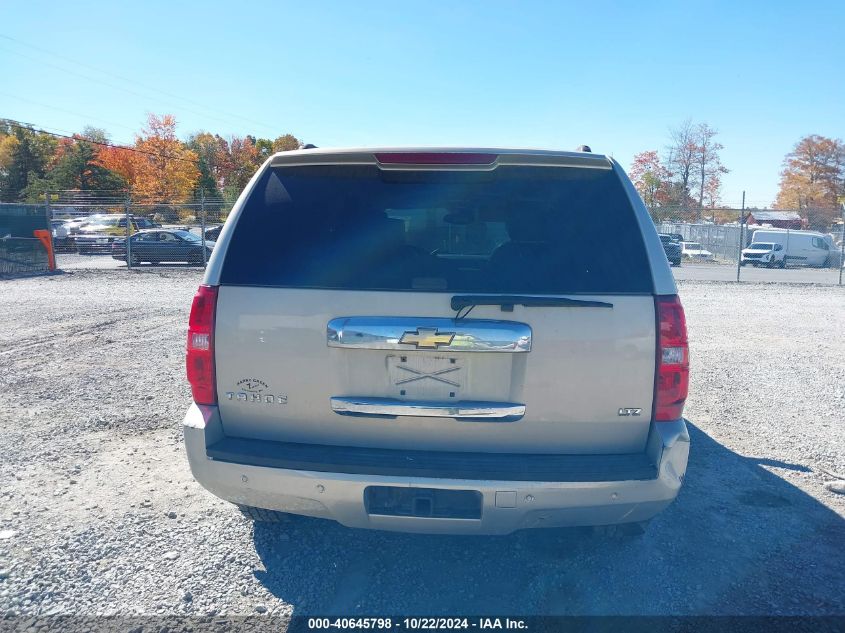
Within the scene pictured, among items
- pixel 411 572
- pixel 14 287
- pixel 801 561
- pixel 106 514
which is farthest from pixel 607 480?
pixel 14 287

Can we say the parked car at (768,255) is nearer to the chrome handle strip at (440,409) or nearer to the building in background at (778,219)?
the building in background at (778,219)

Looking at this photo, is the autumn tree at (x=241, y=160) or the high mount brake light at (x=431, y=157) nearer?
the high mount brake light at (x=431, y=157)

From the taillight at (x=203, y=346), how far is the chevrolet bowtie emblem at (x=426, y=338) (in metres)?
0.88

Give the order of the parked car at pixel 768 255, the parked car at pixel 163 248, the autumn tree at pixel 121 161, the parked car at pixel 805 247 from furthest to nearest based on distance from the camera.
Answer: the autumn tree at pixel 121 161, the parked car at pixel 805 247, the parked car at pixel 768 255, the parked car at pixel 163 248

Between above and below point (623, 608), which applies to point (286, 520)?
above

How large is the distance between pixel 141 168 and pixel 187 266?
1572 inches

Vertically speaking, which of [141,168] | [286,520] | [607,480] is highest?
[141,168]

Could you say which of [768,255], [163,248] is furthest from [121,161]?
[768,255]

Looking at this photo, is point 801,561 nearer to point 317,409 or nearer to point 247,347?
point 317,409

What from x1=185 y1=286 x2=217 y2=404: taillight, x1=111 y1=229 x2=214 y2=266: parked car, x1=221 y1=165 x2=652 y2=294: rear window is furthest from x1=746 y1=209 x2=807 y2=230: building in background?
x1=185 y1=286 x2=217 y2=404: taillight

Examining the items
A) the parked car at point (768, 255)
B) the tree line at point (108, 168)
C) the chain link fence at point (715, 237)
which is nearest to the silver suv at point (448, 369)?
→ the parked car at point (768, 255)

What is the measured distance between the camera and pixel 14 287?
1578 cm

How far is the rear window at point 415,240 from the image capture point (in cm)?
274

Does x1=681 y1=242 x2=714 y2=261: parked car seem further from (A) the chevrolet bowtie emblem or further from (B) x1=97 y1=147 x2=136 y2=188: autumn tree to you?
(B) x1=97 y1=147 x2=136 y2=188: autumn tree
